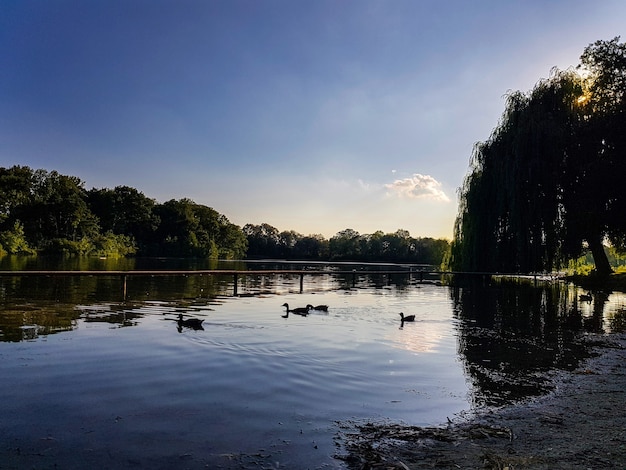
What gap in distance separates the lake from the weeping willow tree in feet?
43.9

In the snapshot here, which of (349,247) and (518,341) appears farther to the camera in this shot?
(349,247)

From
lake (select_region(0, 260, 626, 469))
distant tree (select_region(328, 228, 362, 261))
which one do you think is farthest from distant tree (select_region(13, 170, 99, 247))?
lake (select_region(0, 260, 626, 469))

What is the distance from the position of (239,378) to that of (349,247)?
396 ft

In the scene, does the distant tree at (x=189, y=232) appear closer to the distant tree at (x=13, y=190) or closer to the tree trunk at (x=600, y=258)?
the distant tree at (x=13, y=190)

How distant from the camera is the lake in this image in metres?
4.66

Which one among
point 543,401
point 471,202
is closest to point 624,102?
point 471,202

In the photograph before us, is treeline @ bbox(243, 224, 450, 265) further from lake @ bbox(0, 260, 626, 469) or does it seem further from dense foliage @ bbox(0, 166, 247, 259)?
lake @ bbox(0, 260, 626, 469)

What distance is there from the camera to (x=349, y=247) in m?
128

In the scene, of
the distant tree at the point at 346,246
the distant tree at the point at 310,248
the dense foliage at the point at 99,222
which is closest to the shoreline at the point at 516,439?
the dense foliage at the point at 99,222

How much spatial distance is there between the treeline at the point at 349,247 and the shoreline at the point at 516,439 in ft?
285

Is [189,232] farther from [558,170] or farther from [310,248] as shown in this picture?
[558,170]

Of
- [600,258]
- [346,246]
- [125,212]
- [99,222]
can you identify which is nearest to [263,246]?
[346,246]

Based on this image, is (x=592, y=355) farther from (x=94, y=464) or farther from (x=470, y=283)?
(x=470, y=283)

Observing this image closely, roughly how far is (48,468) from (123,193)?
109 metres
